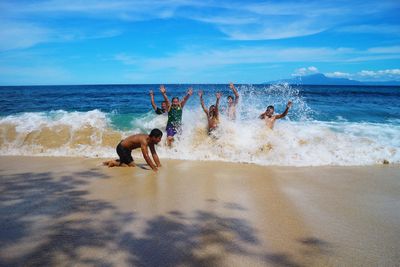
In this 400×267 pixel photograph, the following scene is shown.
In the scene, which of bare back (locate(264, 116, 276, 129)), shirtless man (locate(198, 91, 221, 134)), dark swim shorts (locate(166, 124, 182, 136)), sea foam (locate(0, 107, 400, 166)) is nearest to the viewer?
sea foam (locate(0, 107, 400, 166))

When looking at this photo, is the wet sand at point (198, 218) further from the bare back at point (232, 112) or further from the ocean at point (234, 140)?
the bare back at point (232, 112)

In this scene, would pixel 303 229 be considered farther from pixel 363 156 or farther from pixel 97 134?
pixel 97 134

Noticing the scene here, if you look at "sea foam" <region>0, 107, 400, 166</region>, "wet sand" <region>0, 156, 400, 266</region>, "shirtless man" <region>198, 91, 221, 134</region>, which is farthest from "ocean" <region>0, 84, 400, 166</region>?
"wet sand" <region>0, 156, 400, 266</region>

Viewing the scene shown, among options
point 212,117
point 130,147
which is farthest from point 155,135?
point 212,117

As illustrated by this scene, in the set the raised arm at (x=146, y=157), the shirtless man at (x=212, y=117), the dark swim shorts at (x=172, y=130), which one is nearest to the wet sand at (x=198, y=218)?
the raised arm at (x=146, y=157)

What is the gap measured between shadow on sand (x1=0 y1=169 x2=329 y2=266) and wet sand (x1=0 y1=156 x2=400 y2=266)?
0.03 ft

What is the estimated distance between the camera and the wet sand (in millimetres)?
3135

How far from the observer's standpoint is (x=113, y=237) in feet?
11.4

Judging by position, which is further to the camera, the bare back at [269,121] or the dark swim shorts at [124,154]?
the bare back at [269,121]

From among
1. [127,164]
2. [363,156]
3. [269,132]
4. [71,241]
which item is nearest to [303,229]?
[71,241]

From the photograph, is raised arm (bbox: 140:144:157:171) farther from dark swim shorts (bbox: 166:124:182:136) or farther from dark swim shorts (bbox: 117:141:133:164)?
dark swim shorts (bbox: 166:124:182:136)

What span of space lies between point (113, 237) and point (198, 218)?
1.10 m

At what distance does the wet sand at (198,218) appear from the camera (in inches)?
123

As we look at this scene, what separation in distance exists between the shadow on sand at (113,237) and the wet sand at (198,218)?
1 cm
